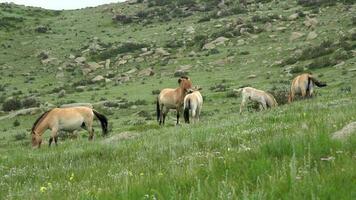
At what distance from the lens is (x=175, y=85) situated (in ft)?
135

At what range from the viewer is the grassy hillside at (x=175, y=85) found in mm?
5309

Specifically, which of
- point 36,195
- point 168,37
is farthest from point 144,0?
point 36,195

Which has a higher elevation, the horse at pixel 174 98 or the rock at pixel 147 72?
the horse at pixel 174 98

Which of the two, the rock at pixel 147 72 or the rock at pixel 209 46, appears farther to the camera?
the rock at pixel 209 46

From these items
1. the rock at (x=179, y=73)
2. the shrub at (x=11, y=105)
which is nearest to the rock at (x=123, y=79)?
the rock at (x=179, y=73)

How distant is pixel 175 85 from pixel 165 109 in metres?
15.3

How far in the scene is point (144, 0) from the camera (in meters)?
92.1

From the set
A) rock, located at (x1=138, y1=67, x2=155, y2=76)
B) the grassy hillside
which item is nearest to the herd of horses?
the grassy hillside

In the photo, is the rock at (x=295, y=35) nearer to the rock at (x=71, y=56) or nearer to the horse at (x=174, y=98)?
the horse at (x=174, y=98)

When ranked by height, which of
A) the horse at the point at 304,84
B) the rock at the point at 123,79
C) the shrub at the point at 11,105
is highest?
the horse at the point at 304,84

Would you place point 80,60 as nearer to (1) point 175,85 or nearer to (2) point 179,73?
(2) point 179,73

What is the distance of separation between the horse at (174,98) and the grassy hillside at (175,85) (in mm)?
1463

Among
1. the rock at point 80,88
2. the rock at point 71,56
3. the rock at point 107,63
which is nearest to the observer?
the rock at point 80,88

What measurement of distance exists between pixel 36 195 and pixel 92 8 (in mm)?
94028
